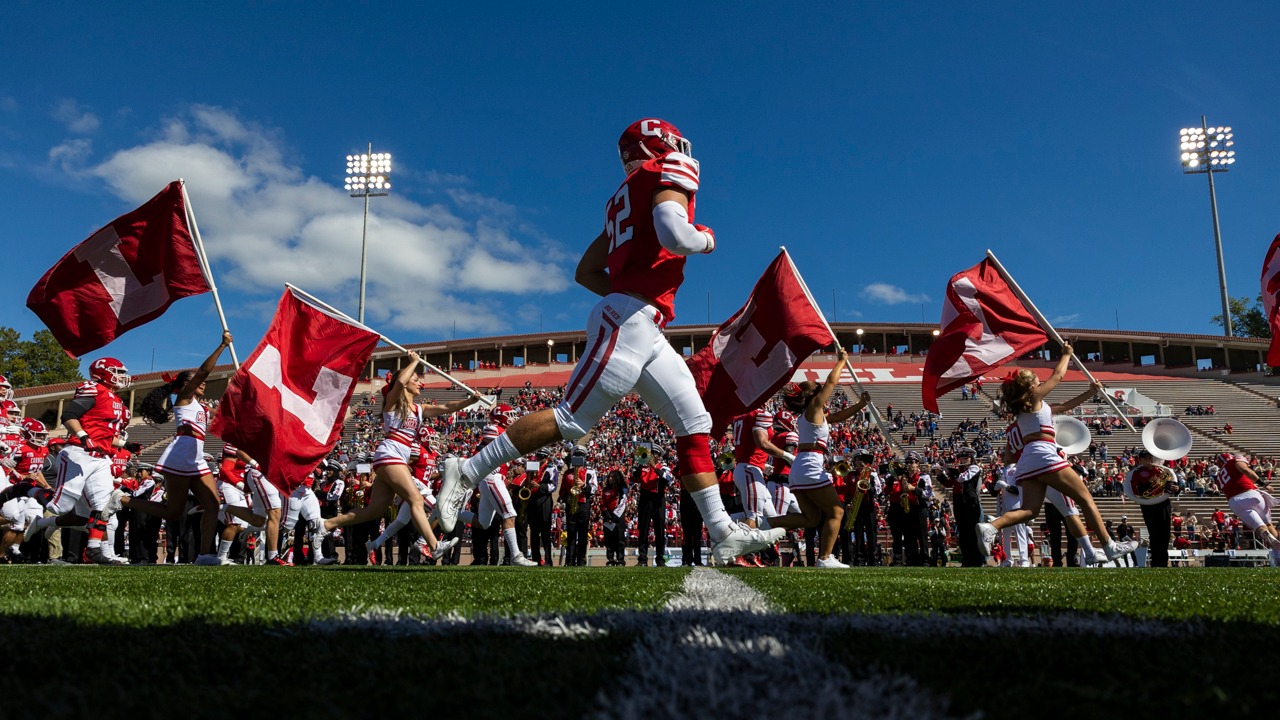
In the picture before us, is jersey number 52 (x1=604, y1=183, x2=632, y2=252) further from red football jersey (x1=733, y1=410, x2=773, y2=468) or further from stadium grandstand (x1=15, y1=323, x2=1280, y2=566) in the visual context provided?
stadium grandstand (x1=15, y1=323, x2=1280, y2=566)

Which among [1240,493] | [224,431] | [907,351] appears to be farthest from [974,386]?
[224,431]

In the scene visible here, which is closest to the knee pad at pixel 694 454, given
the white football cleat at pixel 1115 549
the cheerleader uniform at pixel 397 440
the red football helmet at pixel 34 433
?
the cheerleader uniform at pixel 397 440

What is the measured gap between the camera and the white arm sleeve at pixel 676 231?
4246mm

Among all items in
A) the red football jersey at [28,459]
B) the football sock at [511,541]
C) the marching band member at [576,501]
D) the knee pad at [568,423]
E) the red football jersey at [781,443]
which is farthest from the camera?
the marching band member at [576,501]

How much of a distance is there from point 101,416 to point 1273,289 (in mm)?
13077

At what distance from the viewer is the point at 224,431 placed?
7098 millimetres

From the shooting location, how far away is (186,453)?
8055mm

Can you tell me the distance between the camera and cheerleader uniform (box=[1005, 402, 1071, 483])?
7.56 metres

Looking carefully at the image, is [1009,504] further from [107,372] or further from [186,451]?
[107,372]

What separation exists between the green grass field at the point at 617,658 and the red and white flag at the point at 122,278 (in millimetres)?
6283

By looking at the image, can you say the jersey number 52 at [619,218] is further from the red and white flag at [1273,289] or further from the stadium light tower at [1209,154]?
the stadium light tower at [1209,154]

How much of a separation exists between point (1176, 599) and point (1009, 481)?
9.35 meters

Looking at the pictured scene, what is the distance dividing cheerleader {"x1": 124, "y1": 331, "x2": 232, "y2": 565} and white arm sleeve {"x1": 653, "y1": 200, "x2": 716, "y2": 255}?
5.29 metres

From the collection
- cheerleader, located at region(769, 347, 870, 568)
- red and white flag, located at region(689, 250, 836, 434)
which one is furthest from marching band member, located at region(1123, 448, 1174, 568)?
red and white flag, located at region(689, 250, 836, 434)
